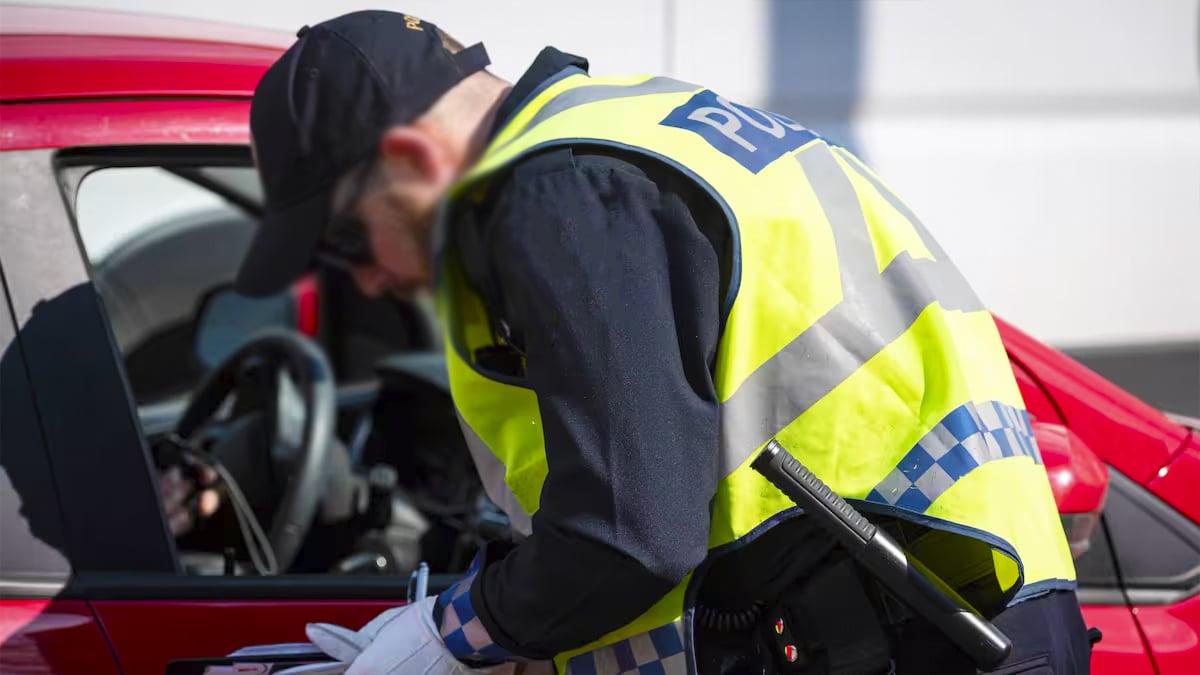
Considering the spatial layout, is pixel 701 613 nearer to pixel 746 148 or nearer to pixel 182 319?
pixel 746 148

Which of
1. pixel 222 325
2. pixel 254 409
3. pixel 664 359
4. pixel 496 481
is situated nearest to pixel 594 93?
pixel 664 359

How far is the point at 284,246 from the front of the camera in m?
1.42

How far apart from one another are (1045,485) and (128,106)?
131cm

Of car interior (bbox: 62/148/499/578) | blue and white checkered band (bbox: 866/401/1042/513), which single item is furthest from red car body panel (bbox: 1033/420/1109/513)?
car interior (bbox: 62/148/499/578)

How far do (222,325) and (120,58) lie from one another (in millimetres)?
1549

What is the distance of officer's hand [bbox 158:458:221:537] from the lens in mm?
2240

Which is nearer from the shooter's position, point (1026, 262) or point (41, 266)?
point (41, 266)

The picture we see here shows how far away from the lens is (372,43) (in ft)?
4.30

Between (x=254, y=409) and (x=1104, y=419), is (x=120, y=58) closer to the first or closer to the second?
(x=254, y=409)

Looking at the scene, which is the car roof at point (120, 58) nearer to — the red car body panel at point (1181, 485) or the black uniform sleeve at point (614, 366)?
the black uniform sleeve at point (614, 366)

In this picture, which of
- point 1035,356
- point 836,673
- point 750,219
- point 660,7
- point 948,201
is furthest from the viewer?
point 948,201

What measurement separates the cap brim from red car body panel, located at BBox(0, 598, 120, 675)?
1.58 ft

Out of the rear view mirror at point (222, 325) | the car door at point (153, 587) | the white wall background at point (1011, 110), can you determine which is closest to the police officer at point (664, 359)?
the car door at point (153, 587)

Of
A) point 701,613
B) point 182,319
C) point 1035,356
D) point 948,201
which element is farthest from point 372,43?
point 948,201
